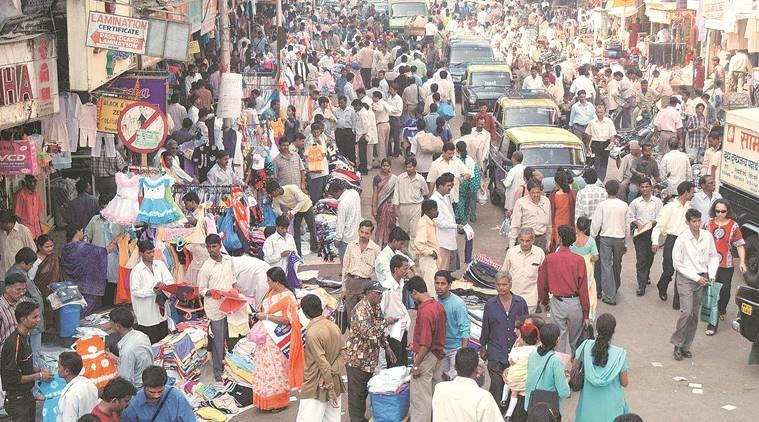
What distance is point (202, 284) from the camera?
1264cm

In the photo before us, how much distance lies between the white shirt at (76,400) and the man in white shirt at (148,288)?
321cm

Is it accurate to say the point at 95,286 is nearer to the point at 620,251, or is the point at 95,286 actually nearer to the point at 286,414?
the point at 286,414

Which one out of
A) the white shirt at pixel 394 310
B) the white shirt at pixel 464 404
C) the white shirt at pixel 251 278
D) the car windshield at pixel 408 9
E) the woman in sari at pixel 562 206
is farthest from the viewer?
the car windshield at pixel 408 9

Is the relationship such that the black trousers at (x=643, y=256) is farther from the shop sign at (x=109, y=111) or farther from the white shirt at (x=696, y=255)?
the shop sign at (x=109, y=111)

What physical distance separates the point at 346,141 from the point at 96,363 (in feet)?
41.2

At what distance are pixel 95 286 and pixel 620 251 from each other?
660 centimetres

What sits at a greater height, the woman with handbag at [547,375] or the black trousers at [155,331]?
the woman with handbag at [547,375]

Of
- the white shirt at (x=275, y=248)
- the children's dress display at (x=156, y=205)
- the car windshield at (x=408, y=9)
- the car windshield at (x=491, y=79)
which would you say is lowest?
the white shirt at (x=275, y=248)

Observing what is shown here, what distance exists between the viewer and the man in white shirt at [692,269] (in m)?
13.5

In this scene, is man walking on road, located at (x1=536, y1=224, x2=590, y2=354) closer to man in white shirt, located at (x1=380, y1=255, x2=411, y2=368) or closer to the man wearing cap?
man in white shirt, located at (x1=380, y1=255, x2=411, y2=368)

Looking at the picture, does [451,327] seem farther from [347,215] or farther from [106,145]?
[106,145]

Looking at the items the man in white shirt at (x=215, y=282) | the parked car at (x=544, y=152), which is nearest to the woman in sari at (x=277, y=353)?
the man in white shirt at (x=215, y=282)

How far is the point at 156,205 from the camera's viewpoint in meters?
14.2

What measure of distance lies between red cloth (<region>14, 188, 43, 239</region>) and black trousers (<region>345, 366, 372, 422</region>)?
19.7 ft
